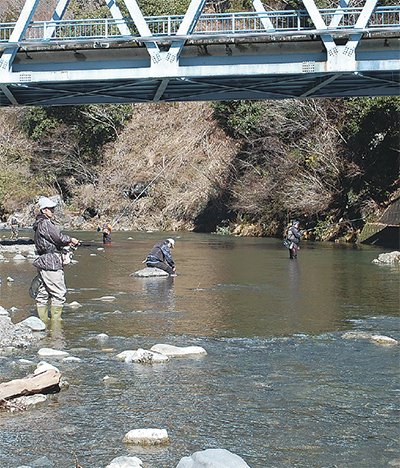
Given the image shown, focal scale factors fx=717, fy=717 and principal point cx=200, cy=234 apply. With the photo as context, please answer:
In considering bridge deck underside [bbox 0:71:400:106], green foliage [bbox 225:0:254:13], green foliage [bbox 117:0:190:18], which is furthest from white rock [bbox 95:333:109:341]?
green foliage [bbox 117:0:190:18]

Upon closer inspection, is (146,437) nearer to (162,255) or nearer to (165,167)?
(162,255)

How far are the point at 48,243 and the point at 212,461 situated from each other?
6.51m

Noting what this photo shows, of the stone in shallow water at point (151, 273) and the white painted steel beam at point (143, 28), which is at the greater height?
the white painted steel beam at point (143, 28)

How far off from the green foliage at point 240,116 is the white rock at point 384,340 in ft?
108

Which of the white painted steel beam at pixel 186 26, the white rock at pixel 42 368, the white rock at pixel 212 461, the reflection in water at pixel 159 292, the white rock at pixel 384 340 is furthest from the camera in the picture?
the white painted steel beam at pixel 186 26

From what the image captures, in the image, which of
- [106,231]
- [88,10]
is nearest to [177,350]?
[106,231]

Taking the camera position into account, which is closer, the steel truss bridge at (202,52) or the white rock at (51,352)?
the white rock at (51,352)

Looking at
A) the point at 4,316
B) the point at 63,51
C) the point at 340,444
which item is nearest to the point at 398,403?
the point at 340,444

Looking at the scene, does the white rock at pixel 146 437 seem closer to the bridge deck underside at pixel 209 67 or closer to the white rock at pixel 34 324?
the white rock at pixel 34 324

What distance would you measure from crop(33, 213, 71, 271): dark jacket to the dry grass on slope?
35.5 m

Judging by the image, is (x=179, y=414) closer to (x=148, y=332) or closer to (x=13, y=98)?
(x=148, y=332)

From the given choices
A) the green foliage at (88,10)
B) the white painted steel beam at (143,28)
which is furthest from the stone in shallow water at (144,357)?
the green foliage at (88,10)

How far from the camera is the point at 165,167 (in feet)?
176

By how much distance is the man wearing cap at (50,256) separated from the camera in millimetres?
10227
